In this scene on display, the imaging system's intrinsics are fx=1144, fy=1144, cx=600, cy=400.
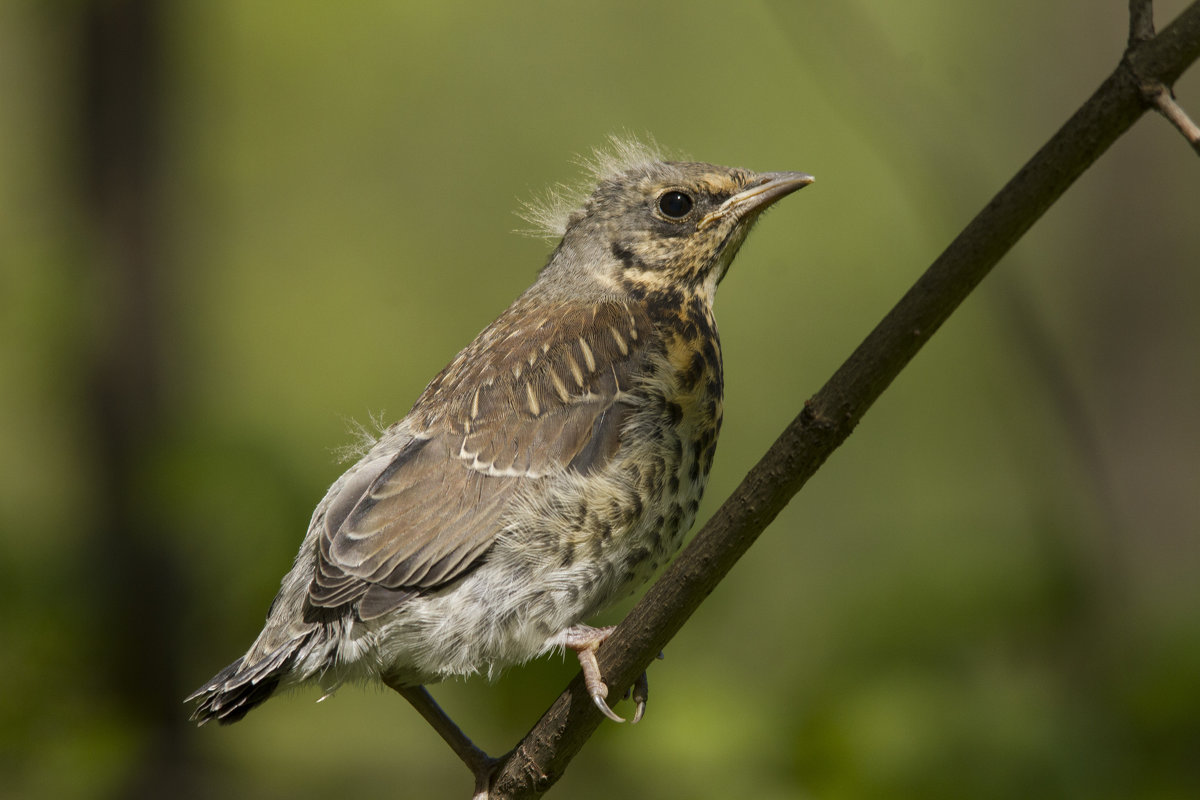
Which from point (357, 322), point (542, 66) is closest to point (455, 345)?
point (357, 322)

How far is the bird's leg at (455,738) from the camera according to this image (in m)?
3.05

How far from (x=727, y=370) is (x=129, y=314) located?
4971mm

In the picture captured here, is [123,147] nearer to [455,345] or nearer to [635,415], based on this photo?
[635,415]

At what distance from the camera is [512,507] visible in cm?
300

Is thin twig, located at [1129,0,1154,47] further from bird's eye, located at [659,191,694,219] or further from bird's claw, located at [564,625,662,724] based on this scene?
bird's eye, located at [659,191,694,219]

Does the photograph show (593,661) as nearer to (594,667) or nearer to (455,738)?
(594,667)

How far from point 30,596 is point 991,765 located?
109 inches

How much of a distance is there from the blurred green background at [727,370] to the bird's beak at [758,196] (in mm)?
554

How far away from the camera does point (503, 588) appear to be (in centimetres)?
290

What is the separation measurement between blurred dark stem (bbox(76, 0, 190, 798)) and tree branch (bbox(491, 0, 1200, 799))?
185 cm

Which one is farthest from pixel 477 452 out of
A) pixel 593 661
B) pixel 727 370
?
pixel 727 370

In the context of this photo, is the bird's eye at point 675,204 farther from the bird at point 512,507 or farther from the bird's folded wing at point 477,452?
the bird's folded wing at point 477,452

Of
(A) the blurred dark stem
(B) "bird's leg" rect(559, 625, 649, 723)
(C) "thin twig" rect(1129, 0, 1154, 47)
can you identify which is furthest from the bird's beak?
(A) the blurred dark stem

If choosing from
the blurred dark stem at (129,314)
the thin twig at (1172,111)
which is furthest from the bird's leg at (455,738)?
the thin twig at (1172,111)
